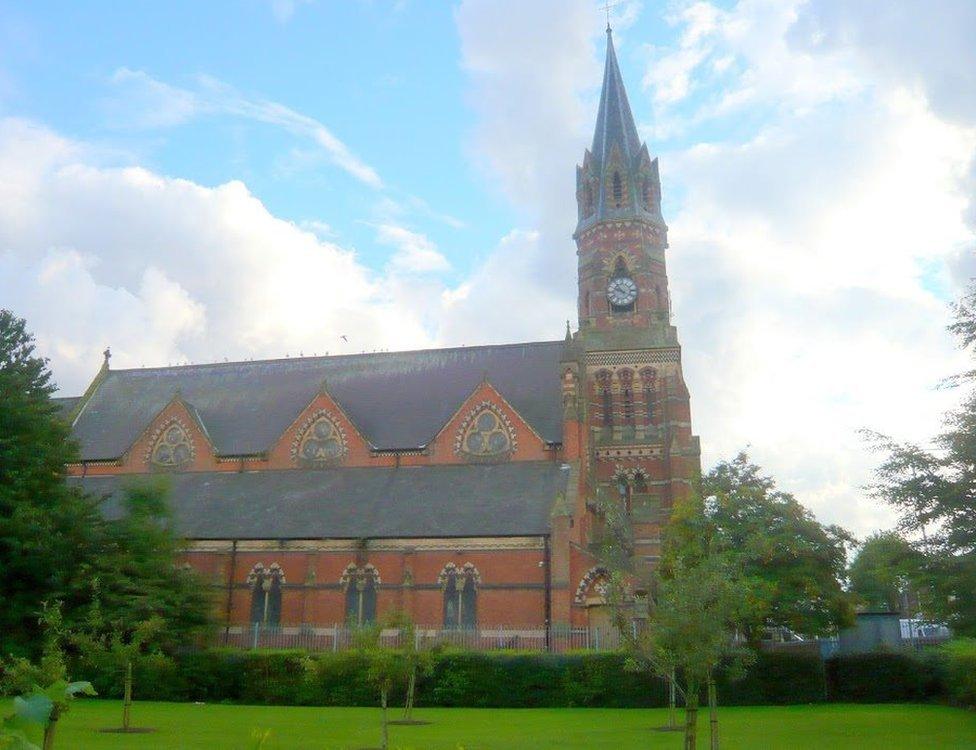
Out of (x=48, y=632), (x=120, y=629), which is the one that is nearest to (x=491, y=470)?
(x=120, y=629)

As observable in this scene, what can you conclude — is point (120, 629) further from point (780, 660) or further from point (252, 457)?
point (780, 660)

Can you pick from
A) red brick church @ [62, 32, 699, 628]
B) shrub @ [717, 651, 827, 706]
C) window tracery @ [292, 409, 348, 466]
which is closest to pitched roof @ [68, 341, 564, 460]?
red brick church @ [62, 32, 699, 628]

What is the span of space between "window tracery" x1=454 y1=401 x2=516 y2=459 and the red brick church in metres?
0.07

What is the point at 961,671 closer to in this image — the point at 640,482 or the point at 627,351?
the point at 640,482

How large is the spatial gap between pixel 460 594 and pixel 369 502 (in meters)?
6.98

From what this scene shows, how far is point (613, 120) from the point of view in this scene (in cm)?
5444

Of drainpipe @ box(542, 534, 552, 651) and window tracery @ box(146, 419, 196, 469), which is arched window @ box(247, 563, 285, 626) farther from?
drainpipe @ box(542, 534, 552, 651)

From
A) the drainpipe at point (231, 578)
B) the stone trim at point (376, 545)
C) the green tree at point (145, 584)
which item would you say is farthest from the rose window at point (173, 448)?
the green tree at point (145, 584)

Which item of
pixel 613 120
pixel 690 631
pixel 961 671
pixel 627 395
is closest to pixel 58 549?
pixel 690 631

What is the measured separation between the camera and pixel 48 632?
26.6 m

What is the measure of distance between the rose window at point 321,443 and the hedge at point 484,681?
16.0 meters

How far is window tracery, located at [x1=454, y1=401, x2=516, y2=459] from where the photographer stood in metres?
44.2

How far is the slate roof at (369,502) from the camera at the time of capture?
39188mm

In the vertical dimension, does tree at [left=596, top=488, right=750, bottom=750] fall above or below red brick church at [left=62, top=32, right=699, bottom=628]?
below
